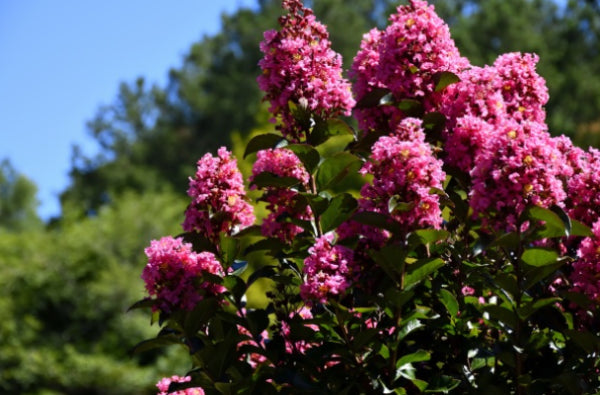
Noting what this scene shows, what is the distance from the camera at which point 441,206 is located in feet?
8.22

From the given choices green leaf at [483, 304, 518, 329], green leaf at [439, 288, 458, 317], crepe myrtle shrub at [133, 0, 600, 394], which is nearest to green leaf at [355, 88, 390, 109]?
crepe myrtle shrub at [133, 0, 600, 394]

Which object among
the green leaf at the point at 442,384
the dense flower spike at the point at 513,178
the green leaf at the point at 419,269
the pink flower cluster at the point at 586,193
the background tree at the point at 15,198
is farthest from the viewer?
the background tree at the point at 15,198

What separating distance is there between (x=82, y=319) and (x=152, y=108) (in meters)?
21.7

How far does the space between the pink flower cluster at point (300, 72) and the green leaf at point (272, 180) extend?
0.18m

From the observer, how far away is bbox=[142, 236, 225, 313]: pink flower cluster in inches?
104

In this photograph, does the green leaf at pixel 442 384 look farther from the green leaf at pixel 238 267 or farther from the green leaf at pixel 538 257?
the green leaf at pixel 238 267

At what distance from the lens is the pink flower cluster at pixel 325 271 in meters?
2.31

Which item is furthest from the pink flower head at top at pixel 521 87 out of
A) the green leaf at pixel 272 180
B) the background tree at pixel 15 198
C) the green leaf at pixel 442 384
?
the background tree at pixel 15 198

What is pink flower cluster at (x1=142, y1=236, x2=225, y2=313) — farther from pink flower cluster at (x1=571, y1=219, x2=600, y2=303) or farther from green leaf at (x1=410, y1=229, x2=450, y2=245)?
pink flower cluster at (x1=571, y1=219, x2=600, y2=303)

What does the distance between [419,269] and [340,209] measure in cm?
35

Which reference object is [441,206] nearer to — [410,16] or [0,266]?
[410,16]

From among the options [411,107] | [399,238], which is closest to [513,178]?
[399,238]

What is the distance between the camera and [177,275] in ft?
8.77

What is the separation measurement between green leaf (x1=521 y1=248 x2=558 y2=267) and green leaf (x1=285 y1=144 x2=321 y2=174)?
70cm
